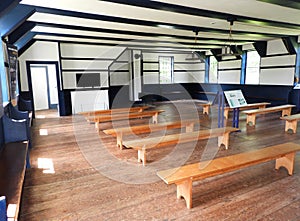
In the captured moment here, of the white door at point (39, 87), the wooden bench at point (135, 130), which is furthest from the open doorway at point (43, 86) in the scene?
the wooden bench at point (135, 130)

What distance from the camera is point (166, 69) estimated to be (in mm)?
11117

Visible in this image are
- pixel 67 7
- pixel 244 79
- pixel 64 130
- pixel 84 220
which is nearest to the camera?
pixel 84 220

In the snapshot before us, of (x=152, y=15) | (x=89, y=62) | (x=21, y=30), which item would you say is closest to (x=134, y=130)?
(x=152, y=15)

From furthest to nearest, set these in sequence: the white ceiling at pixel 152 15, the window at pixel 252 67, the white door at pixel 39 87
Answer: the window at pixel 252 67
the white door at pixel 39 87
the white ceiling at pixel 152 15

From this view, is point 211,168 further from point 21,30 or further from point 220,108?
point 21,30

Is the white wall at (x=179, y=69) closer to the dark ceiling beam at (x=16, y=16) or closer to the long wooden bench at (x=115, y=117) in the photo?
the long wooden bench at (x=115, y=117)

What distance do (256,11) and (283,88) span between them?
15.8 ft

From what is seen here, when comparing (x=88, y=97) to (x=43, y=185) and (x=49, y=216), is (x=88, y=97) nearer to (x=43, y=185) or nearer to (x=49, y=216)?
(x=43, y=185)

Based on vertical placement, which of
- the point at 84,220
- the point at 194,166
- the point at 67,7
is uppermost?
the point at 67,7

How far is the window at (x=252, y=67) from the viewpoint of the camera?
352 inches

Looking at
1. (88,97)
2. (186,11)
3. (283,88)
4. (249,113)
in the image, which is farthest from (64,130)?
(283,88)

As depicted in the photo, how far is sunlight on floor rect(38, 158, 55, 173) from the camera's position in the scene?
118 inches

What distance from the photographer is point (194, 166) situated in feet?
7.42

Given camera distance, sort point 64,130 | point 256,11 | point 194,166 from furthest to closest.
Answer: point 64,130 → point 256,11 → point 194,166
